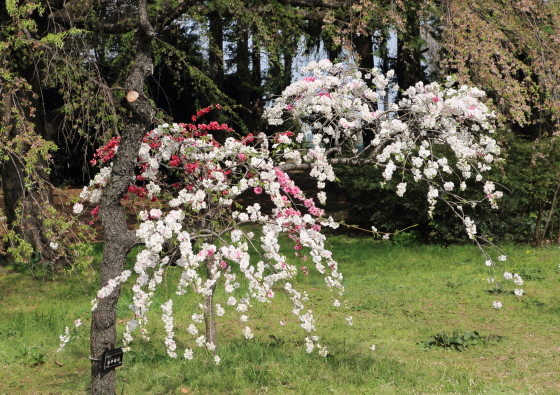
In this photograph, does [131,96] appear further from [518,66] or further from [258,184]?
[518,66]

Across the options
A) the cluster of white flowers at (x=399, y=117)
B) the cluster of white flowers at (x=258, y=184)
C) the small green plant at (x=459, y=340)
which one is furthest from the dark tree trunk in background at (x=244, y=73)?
the small green plant at (x=459, y=340)

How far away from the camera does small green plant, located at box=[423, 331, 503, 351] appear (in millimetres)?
5430

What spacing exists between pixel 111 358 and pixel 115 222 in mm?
928

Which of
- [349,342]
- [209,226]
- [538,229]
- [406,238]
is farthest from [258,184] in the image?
[538,229]

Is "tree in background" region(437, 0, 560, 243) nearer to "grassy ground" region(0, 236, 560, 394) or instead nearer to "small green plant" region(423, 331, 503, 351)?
"grassy ground" region(0, 236, 560, 394)

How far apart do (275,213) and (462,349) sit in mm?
2524

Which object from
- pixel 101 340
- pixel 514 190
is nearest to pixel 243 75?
pixel 514 190

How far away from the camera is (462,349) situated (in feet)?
17.6

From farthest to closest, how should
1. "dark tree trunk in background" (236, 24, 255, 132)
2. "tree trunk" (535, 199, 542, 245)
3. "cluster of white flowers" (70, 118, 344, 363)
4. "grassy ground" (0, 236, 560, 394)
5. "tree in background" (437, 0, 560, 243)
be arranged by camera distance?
"dark tree trunk in background" (236, 24, 255, 132) → "tree trunk" (535, 199, 542, 245) → "tree in background" (437, 0, 560, 243) → "grassy ground" (0, 236, 560, 394) → "cluster of white flowers" (70, 118, 344, 363)

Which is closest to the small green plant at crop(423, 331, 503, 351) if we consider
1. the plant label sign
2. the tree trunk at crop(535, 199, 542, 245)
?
the plant label sign

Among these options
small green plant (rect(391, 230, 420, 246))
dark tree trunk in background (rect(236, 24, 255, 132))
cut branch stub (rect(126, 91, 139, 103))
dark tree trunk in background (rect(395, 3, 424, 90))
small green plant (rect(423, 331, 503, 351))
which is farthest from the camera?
dark tree trunk in background (rect(236, 24, 255, 132))

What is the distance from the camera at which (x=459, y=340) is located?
543 cm

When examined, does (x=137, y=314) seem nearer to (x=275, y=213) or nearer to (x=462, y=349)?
(x=275, y=213)

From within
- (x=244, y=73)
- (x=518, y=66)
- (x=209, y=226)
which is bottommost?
(x=209, y=226)
